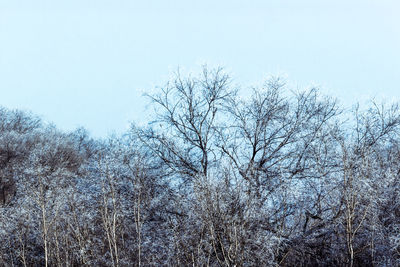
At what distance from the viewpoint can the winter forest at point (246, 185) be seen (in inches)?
561

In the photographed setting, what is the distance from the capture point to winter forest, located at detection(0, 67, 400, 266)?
14242 mm

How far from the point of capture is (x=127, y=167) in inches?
686

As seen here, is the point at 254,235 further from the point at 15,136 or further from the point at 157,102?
the point at 15,136

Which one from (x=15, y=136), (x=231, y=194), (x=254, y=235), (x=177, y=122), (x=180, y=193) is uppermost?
(x=15, y=136)

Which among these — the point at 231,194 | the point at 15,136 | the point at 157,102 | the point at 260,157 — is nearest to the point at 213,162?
the point at 260,157

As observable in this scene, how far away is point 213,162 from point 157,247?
3.56 metres

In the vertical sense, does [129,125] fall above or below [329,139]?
above

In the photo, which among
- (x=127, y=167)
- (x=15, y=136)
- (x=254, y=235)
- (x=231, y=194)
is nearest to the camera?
(x=231, y=194)

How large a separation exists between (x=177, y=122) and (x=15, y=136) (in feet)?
69.9

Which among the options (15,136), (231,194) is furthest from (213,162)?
(15,136)

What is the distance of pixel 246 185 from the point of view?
45.4 ft

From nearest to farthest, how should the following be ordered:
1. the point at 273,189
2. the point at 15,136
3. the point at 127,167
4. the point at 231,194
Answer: the point at 231,194 < the point at 273,189 < the point at 127,167 < the point at 15,136

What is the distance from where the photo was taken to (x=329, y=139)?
53.6 ft

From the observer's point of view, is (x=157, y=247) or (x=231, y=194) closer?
(x=231, y=194)
